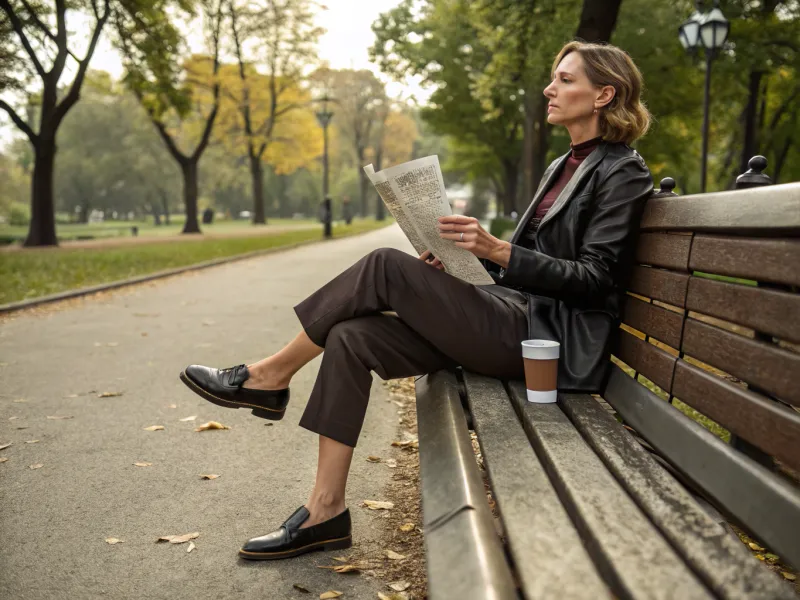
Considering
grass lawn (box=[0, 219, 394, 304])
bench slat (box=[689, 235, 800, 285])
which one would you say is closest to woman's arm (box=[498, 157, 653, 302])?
bench slat (box=[689, 235, 800, 285])

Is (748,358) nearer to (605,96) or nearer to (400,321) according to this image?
(400,321)

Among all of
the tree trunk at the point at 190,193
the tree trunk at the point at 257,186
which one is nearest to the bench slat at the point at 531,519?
the tree trunk at the point at 190,193

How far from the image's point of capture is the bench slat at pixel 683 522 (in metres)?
1.50

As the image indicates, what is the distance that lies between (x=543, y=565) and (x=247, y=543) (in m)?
1.48

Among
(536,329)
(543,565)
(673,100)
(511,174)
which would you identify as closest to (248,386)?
(536,329)

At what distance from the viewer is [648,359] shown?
2727 millimetres

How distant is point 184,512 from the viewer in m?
3.24

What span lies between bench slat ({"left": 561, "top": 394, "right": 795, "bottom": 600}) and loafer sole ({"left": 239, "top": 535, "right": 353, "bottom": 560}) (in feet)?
3.12

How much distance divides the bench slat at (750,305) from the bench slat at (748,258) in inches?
1.3

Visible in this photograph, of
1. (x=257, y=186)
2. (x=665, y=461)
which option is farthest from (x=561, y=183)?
(x=257, y=186)

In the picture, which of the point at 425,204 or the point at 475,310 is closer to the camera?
the point at 425,204

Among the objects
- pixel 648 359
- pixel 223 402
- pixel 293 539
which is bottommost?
pixel 293 539

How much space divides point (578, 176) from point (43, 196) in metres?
21.1

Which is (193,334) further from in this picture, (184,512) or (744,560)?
(744,560)
